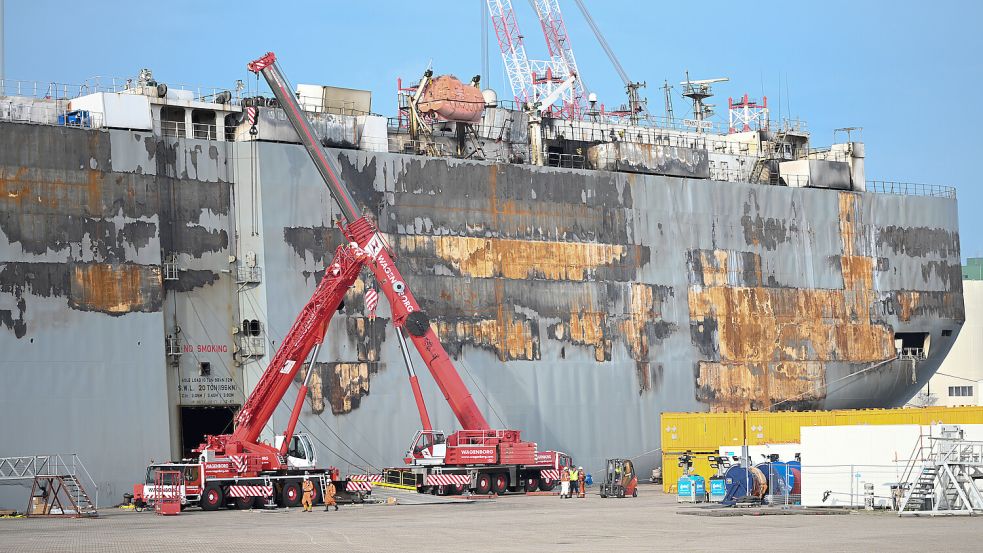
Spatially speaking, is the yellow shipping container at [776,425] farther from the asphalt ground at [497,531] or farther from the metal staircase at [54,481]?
the metal staircase at [54,481]

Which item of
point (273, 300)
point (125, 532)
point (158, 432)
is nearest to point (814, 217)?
point (273, 300)

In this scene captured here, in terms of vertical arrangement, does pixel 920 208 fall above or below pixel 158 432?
above

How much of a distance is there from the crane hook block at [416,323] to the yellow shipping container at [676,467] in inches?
565

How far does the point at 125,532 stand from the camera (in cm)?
4059

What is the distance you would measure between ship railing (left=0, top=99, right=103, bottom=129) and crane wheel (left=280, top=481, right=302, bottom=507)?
17751 millimetres

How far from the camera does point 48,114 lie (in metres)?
62.3

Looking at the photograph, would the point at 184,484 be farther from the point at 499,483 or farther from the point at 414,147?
the point at 414,147

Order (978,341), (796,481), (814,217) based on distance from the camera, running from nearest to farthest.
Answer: (796,481) → (814,217) → (978,341)

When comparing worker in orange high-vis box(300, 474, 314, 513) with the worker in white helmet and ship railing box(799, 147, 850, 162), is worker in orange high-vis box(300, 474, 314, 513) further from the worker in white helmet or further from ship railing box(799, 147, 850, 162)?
ship railing box(799, 147, 850, 162)

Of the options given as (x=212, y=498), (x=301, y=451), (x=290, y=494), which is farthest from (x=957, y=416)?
(x=212, y=498)

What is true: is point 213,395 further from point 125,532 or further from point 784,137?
point 784,137

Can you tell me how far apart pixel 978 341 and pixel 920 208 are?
5132cm

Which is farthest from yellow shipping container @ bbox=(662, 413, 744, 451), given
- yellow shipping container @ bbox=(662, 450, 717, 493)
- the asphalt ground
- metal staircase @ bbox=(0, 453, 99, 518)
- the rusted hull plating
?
metal staircase @ bbox=(0, 453, 99, 518)

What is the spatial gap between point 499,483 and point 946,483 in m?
20.8
